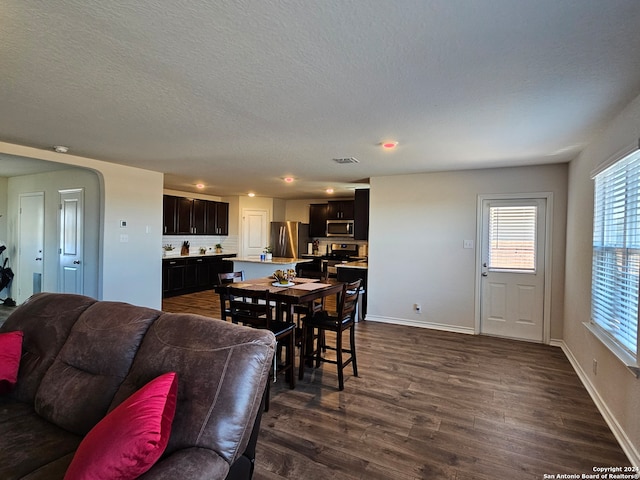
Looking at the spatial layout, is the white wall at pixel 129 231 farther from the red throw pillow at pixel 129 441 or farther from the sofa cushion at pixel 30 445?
the red throw pillow at pixel 129 441

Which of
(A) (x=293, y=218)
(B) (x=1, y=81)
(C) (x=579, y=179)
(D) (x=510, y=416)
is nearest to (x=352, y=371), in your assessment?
(D) (x=510, y=416)

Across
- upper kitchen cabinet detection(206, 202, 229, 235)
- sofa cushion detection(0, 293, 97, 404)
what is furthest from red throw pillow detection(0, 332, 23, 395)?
upper kitchen cabinet detection(206, 202, 229, 235)

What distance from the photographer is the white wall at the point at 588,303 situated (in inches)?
87.9

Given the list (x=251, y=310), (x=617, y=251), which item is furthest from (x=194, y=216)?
(x=617, y=251)

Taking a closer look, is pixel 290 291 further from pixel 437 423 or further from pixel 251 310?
pixel 437 423

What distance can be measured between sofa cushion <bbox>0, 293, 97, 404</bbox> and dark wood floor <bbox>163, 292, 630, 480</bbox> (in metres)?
1.37

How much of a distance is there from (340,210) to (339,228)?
0.46m

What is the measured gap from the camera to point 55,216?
5.64 meters

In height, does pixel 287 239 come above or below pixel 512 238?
below

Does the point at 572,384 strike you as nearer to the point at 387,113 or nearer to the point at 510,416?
the point at 510,416

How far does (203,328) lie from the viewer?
1.55 metres

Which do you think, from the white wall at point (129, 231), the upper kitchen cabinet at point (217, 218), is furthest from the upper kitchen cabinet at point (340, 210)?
the white wall at point (129, 231)

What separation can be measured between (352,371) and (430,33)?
118 inches

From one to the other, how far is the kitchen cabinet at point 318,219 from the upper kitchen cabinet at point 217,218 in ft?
7.72
